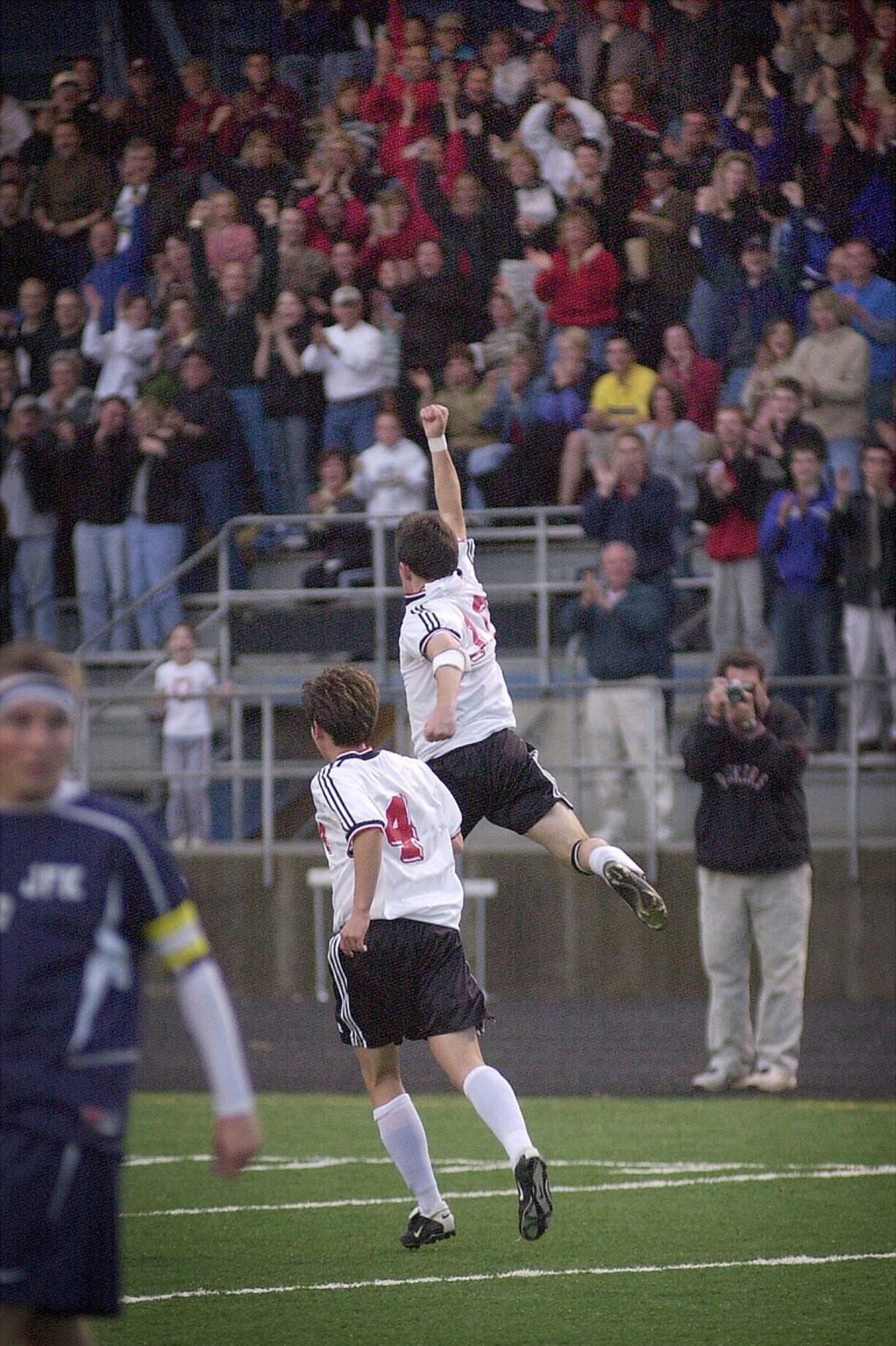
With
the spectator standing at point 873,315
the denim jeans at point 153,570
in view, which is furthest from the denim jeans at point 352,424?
the spectator standing at point 873,315

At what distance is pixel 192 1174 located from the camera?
9.89 meters

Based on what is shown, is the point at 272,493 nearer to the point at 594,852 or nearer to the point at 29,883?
the point at 594,852

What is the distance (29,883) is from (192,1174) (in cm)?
598

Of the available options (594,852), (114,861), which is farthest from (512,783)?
(114,861)

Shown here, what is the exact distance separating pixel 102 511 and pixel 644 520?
16.7 ft

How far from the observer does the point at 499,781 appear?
8.93 meters

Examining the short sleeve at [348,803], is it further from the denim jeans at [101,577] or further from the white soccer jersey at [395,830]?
the denim jeans at [101,577]

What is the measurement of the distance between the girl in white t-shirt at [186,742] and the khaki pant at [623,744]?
3169 mm

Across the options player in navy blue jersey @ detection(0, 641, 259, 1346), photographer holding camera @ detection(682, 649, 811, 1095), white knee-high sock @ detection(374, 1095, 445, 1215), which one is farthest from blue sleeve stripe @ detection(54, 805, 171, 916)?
photographer holding camera @ detection(682, 649, 811, 1095)

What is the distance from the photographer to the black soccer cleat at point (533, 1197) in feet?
23.3

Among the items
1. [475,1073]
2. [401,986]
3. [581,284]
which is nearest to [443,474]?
[401,986]

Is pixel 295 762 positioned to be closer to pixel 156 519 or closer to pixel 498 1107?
pixel 156 519

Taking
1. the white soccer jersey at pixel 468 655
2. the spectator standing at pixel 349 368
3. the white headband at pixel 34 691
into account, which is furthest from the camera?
the spectator standing at pixel 349 368

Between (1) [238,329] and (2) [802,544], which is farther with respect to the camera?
(1) [238,329]
